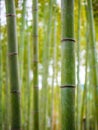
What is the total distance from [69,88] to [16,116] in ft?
1.50

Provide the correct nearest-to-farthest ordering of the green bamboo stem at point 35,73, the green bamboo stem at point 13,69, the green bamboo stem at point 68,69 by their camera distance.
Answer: the green bamboo stem at point 68,69 → the green bamboo stem at point 13,69 → the green bamboo stem at point 35,73

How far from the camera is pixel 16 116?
1525 millimetres

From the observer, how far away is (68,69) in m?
1.23

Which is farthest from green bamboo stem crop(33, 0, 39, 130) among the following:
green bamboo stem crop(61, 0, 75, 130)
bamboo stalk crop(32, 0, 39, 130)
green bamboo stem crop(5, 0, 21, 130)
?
green bamboo stem crop(61, 0, 75, 130)

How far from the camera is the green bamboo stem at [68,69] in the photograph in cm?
121

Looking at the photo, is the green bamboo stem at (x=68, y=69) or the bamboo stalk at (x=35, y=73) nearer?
the green bamboo stem at (x=68, y=69)

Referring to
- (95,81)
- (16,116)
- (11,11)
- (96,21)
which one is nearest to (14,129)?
(16,116)

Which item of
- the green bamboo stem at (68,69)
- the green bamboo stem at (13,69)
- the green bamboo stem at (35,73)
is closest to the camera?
the green bamboo stem at (68,69)

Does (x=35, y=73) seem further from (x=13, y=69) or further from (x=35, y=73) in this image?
(x=13, y=69)

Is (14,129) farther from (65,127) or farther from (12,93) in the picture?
(65,127)

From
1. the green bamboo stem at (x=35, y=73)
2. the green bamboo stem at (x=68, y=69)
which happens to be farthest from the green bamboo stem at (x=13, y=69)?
the green bamboo stem at (x=35, y=73)

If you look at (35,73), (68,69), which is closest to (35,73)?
→ (35,73)

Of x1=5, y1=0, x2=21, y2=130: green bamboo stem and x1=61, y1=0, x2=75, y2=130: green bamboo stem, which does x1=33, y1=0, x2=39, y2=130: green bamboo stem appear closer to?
x1=5, y1=0, x2=21, y2=130: green bamboo stem

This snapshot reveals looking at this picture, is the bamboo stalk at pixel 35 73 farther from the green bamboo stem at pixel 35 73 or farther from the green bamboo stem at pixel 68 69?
the green bamboo stem at pixel 68 69
